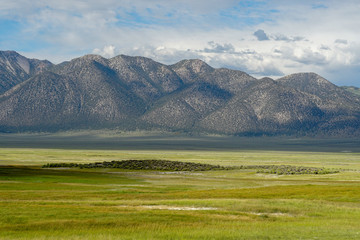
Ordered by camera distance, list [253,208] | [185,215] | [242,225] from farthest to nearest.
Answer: [253,208] → [185,215] → [242,225]

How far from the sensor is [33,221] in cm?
2816

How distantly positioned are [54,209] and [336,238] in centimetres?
1811

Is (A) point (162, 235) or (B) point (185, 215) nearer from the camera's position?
(A) point (162, 235)

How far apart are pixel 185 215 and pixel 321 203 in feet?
47.1

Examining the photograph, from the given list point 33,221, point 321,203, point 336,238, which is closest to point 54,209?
point 33,221

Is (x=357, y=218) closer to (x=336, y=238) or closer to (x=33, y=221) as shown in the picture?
(x=336, y=238)

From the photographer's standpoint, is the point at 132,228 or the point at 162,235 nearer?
the point at 162,235

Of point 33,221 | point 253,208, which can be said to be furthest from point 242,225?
point 33,221

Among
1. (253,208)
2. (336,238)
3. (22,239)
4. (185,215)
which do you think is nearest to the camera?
(22,239)

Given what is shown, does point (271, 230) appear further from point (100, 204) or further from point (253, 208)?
point (100, 204)

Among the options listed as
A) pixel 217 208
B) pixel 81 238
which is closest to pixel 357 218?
pixel 217 208

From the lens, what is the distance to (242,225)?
1147 inches

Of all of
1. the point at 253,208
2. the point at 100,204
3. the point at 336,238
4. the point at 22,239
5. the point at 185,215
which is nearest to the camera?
the point at 22,239

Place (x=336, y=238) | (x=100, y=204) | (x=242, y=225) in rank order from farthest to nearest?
(x=100, y=204) < (x=242, y=225) < (x=336, y=238)
